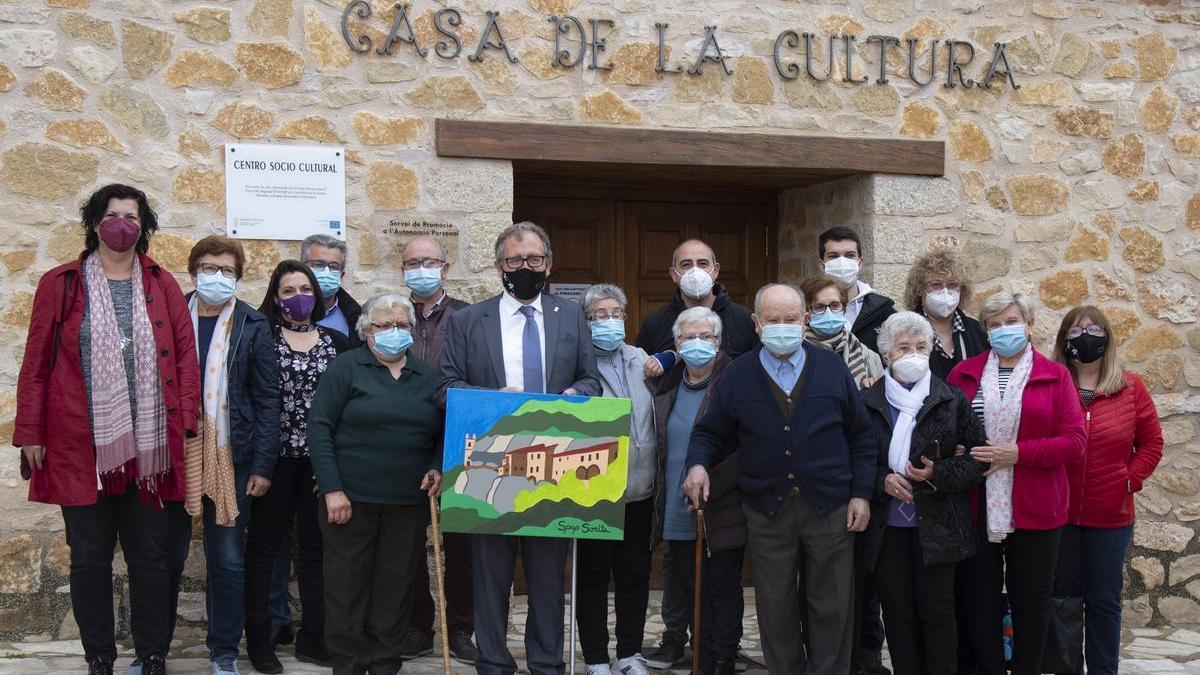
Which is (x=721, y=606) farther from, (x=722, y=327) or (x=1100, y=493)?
(x=1100, y=493)

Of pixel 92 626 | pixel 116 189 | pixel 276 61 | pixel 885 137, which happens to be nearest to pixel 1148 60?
pixel 885 137

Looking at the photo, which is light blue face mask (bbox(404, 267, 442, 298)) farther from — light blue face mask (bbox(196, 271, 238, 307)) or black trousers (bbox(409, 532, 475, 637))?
black trousers (bbox(409, 532, 475, 637))

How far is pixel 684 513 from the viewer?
15.9 feet

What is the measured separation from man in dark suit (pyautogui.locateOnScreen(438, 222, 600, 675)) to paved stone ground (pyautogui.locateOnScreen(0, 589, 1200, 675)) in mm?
566

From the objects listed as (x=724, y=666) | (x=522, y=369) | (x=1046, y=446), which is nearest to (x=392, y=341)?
(x=522, y=369)

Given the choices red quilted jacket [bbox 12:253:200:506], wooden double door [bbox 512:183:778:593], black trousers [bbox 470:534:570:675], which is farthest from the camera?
wooden double door [bbox 512:183:778:593]

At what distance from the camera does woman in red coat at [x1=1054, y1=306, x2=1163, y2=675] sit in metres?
4.84

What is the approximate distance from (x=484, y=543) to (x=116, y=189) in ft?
6.11

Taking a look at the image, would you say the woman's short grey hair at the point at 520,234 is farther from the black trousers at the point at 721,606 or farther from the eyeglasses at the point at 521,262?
the black trousers at the point at 721,606

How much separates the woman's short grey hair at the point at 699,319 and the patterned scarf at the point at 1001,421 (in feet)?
3.34

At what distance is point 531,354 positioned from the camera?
4551 mm

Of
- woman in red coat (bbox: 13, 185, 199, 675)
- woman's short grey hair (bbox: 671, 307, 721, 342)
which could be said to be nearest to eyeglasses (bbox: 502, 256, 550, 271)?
woman's short grey hair (bbox: 671, 307, 721, 342)

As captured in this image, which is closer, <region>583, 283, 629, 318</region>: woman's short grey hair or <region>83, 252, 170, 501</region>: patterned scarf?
<region>83, 252, 170, 501</region>: patterned scarf

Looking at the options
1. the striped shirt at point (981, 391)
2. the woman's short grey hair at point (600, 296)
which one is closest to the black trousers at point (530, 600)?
the woman's short grey hair at point (600, 296)
